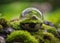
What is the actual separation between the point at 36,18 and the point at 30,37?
0.73 feet

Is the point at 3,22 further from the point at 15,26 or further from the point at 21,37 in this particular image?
the point at 21,37

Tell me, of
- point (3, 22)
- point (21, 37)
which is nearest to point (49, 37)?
point (21, 37)

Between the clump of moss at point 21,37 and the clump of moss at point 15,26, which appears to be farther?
the clump of moss at point 15,26

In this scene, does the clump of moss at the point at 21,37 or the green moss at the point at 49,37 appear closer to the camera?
the clump of moss at the point at 21,37

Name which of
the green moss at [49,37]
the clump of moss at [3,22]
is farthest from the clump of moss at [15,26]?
the green moss at [49,37]

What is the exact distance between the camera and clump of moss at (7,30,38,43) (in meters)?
1.61

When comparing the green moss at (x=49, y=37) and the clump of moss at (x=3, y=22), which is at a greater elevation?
the clump of moss at (x=3, y=22)

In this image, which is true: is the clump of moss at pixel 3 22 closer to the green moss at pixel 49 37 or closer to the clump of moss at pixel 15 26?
the clump of moss at pixel 15 26

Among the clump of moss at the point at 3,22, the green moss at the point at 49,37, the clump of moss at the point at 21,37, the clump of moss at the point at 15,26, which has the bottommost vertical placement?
the green moss at the point at 49,37

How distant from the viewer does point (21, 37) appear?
63.7 inches

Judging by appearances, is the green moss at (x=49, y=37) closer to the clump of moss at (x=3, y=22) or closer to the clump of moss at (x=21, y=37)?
the clump of moss at (x=21, y=37)

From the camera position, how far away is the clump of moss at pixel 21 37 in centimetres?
161

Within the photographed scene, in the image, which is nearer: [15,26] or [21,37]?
[21,37]

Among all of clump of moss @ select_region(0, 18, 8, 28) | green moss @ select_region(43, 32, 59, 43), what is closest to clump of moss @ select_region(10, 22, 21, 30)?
clump of moss @ select_region(0, 18, 8, 28)
